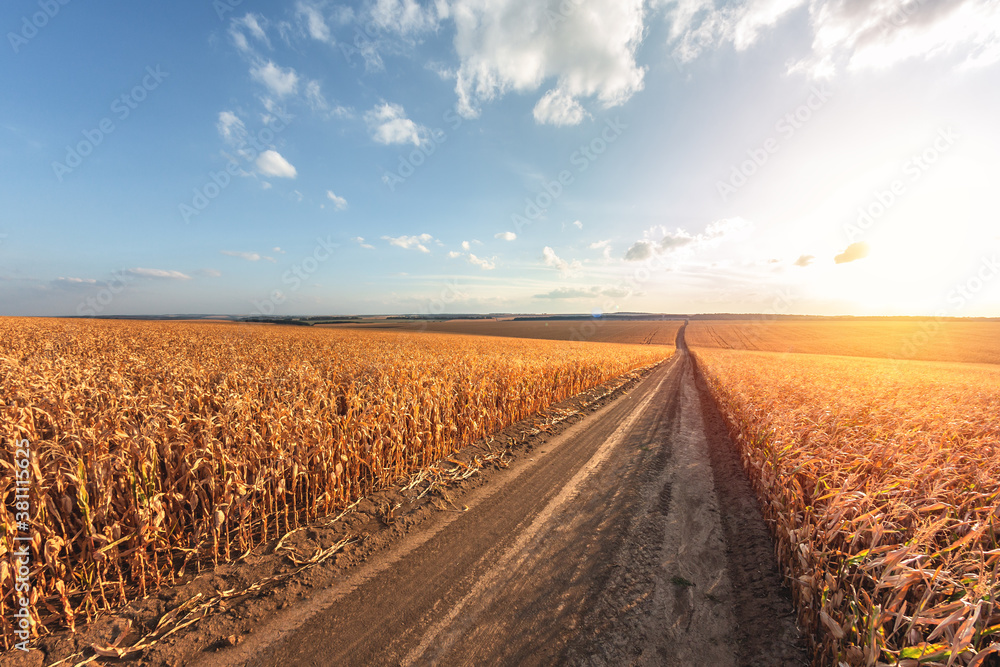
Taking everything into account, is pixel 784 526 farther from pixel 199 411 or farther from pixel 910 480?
pixel 199 411

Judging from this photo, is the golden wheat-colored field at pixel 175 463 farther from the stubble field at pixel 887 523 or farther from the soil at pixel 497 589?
the stubble field at pixel 887 523

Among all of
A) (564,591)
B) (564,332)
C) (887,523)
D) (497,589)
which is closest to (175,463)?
(497,589)

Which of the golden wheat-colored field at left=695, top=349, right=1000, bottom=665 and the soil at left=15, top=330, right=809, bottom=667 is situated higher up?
the golden wheat-colored field at left=695, top=349, right=1000, bottom=665

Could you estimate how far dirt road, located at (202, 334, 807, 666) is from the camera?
283 cm

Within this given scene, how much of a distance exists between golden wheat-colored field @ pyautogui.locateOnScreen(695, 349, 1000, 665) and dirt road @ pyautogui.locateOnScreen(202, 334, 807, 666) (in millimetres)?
491

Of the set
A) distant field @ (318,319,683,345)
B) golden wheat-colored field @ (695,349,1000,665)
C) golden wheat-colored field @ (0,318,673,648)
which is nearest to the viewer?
golden wheat-colored field @ (695,349,1000,665)

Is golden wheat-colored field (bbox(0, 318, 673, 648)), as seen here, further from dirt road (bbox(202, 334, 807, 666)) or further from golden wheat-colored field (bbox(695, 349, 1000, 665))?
golden wheat-colored field (bbox(695, 349, 1000, 665))

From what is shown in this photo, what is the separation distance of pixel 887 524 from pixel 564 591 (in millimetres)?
3026

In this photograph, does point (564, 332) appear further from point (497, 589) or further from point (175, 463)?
point (175, 463)

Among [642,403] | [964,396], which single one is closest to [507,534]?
[642,403]

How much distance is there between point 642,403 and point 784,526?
891 cm

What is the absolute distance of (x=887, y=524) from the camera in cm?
304

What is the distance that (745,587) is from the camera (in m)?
3.52

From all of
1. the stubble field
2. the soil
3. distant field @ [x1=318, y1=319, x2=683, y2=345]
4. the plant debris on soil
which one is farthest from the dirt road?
distant field @ [x1=318, y1=319, x2=683, y2=345]
